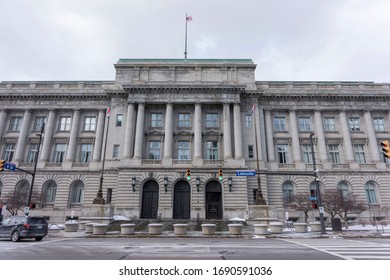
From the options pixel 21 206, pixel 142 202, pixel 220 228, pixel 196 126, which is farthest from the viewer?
pixel 196 126

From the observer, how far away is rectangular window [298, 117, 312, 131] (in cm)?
3927

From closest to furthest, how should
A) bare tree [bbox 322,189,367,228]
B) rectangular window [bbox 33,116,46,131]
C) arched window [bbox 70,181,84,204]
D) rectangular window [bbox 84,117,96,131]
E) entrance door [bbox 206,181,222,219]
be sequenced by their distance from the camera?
1. bare tree [bbox 322,189,367,228]
2. entrance door [bbox 206,181,222,219]
3. arched window [bbox 70,181,84,204]
4. rectangular window [bbox 84,117,96,131]
5. rectangular window [bbox 33,116,46,131]

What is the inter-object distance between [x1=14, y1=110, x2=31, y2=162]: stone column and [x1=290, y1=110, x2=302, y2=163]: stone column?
4157cm

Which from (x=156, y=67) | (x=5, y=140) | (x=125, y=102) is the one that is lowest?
(x=5, y=140)

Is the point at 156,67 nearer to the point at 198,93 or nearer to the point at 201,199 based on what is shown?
the point at 198,93

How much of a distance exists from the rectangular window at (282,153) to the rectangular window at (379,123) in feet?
49.1

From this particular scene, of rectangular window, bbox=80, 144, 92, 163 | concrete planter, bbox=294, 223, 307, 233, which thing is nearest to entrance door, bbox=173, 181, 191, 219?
concrete planter, bbox=294, 223, 307, 233

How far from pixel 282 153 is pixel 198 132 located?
13517 millimetres

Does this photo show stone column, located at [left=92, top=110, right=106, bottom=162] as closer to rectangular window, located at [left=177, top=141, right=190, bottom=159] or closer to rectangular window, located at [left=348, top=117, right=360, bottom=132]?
rectangular window, located at [left=177, top=141, right=190, bottom=159]

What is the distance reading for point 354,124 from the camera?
129 feet

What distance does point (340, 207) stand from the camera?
93.3ft

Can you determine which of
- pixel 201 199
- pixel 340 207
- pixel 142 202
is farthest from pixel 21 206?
pixel 340 207

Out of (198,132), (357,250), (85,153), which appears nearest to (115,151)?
(85,153)

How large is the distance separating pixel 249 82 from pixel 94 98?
25126 mm
